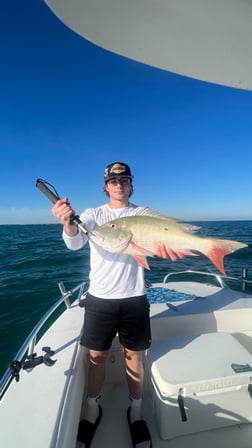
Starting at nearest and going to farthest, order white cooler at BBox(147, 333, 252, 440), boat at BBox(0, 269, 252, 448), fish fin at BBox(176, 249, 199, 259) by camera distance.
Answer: boat at BBox(0, 269, 252, 448)
fish fin at BBox(176, 249, 199, 259)
white cooler at BBox(147, 333, 252, 440)

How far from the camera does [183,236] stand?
192cm

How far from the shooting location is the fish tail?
5.83ft

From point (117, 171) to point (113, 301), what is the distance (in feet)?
3.85

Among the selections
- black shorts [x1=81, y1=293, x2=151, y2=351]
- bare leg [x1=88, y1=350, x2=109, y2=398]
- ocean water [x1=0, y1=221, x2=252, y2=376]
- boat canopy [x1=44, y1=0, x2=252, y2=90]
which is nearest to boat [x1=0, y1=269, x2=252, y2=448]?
bare leg [x1=88, y1=350, x2=109, y2=398]

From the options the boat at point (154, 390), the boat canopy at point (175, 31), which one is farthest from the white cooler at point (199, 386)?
the boat canopy at point (175, 31)

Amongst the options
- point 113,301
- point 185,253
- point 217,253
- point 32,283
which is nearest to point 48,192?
point 113,301

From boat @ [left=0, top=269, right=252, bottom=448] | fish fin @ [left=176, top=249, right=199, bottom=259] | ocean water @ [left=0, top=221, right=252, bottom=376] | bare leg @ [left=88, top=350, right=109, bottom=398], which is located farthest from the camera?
ocean water @ [left=0, top=221, right=252, bottom=376]

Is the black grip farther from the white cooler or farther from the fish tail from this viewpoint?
the white cooler

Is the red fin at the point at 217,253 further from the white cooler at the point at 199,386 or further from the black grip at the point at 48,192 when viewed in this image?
the black grip at the point at 48,192

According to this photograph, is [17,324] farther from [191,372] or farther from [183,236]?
[183,236]

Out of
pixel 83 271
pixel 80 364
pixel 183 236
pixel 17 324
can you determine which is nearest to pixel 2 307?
pixel 17 324

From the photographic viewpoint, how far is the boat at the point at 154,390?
65.8 inches

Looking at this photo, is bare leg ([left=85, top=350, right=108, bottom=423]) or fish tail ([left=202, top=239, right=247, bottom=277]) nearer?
fish tail ([left=202, top=239, right=247, bottom=277])

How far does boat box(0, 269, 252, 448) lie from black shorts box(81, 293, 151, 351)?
0.31m
